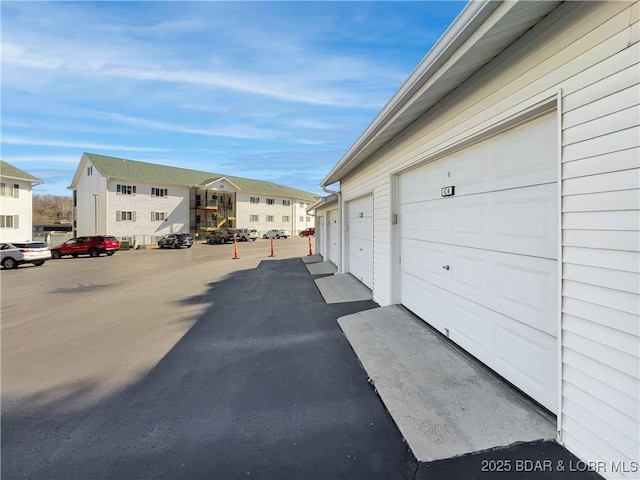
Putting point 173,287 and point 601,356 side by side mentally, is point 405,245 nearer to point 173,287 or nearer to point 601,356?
point 601,356

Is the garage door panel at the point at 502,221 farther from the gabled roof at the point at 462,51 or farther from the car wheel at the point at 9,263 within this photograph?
the car wheel at the point at 9,263

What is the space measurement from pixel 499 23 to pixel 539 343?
2.75m

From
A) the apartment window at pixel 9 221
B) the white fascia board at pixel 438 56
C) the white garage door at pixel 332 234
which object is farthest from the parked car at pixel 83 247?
the white fascia board at pixel 438 56

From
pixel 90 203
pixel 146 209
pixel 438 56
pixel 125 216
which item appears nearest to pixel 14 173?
pixel 90 203

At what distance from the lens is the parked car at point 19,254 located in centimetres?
1555

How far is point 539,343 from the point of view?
2.82 meters

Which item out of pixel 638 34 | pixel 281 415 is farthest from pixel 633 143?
pixel 281 415

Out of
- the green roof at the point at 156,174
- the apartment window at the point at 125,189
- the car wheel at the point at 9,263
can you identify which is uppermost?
the green roof at the point at 156,174

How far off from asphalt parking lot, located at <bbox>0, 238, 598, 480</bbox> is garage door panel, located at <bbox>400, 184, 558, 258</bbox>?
169 centimetres

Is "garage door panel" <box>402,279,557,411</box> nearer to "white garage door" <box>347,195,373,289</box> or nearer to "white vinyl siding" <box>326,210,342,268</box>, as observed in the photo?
"white garage door" <box>347,195,373,289</box>

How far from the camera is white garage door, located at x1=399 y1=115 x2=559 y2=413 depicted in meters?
2.73

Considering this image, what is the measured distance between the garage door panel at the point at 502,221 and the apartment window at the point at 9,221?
3226cm

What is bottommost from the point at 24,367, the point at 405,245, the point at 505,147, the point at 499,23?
the point at 24,367

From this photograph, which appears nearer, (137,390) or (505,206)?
(505,206)
